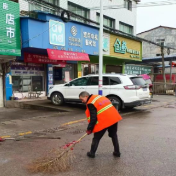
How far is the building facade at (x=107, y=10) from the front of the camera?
47.9 ft

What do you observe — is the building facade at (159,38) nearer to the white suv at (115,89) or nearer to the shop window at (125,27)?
the shop window at (125,27)

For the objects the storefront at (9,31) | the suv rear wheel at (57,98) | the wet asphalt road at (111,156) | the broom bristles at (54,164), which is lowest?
the wet asphalt road at (111,156)

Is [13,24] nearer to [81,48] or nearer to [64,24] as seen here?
[64,24]

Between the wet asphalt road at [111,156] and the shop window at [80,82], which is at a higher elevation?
the shop window at [80,82]

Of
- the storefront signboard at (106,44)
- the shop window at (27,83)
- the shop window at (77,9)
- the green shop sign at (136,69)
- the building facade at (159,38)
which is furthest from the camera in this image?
the building facade at (159,38)

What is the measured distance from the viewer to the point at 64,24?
40.1 feet

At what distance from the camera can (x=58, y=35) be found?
11.9 m

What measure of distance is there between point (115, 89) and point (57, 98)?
3174 mm

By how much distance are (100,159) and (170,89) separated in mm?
17229

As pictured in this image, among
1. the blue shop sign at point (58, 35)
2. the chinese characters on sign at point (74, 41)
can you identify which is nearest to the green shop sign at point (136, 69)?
the blue shop sign at point (58, 35)

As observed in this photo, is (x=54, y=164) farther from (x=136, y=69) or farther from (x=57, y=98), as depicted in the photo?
(x=136, y=69)

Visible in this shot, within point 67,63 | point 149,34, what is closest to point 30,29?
point 67,63

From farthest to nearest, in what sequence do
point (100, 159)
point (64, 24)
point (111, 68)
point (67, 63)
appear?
point (111, 68)
point (67, 63)
point (64, 24)
point (100, 159)

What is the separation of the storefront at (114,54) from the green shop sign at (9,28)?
21.7 ft
